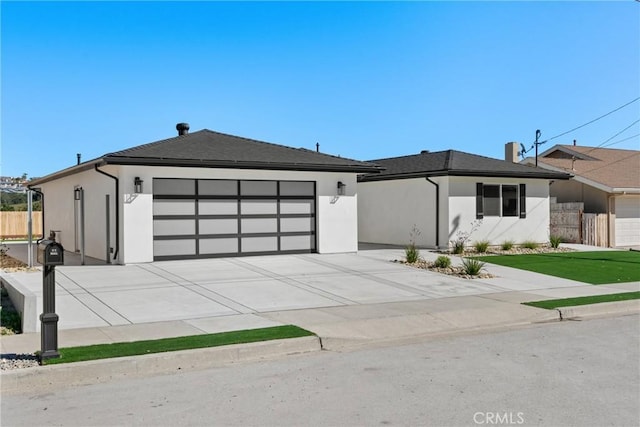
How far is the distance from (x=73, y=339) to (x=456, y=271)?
10483 mm

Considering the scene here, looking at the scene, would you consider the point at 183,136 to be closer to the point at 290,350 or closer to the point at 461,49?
the point at 461,49

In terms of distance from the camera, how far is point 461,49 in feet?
62.0

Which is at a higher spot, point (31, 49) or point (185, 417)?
point (31, 49)

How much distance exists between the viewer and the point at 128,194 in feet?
49.8

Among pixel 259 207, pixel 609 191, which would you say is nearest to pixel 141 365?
pixel 259 207

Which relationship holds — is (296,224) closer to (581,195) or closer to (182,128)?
(182,128)

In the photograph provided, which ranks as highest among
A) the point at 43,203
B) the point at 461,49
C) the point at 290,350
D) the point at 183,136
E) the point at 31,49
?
the point at 461,49

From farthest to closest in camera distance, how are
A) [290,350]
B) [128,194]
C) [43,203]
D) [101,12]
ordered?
1. [43,203]
2. [128,194]
3. [101,12]
4. [290,350]

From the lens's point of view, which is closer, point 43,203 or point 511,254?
point 511,254

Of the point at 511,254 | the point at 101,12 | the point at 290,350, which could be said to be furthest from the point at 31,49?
the point at 511,254

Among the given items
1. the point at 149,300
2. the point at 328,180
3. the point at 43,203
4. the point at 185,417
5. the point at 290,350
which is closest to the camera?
the point at 185,417

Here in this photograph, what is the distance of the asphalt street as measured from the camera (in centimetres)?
487

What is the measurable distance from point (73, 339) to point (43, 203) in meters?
20.5

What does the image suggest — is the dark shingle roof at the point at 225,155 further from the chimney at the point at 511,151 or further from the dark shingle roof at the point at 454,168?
the chimney at the point at 511,151
